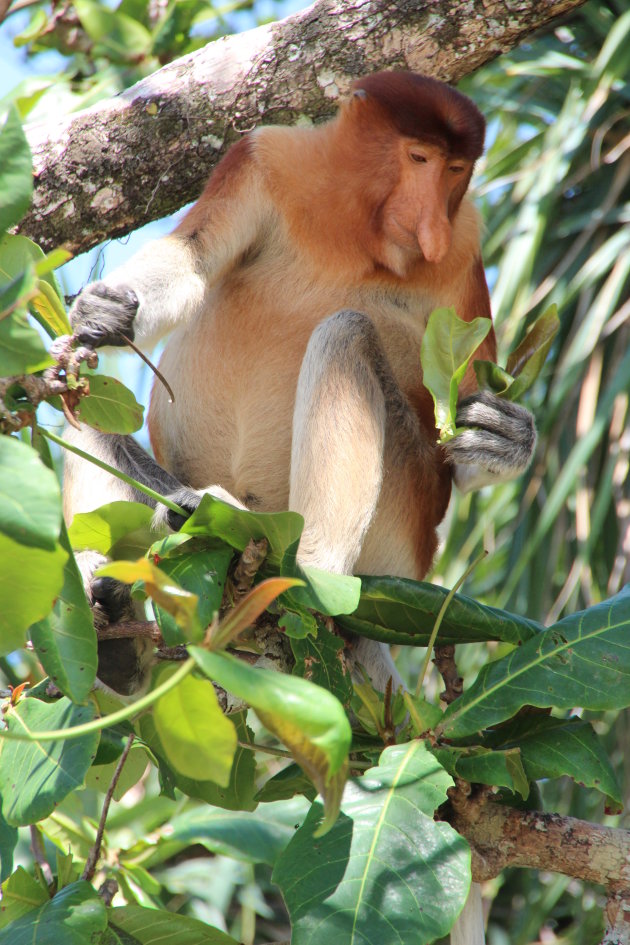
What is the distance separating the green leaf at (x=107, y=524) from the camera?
1.57 m

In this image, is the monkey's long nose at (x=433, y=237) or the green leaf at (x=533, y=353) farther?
the monkey's long nose at (x=433, y=237)

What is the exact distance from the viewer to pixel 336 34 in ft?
7.38

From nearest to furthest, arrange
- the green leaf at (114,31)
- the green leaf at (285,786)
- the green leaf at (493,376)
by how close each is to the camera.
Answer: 1. the green leaf at (285,786)
2. the green leaf at (493,376)
3. the green leaf at (114,31)

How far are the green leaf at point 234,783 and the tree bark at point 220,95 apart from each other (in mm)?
1123

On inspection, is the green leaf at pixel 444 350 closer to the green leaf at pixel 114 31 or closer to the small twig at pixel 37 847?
the small twig at pixel 37 847

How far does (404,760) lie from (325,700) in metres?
0.68

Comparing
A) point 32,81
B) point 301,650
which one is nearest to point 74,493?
point 301,650

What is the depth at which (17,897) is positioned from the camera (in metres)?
1.54

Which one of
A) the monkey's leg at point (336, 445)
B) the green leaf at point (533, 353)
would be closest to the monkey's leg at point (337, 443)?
the monkey's leg at point (336, 445)

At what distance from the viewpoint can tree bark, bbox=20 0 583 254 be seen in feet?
7.06

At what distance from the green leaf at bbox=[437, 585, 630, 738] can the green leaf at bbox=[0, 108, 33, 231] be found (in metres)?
1.01

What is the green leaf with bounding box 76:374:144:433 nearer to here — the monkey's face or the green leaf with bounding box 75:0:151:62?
the monkey's face

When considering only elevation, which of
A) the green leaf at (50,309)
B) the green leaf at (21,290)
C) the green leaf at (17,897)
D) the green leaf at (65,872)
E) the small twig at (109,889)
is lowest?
the small twig at (109,889)

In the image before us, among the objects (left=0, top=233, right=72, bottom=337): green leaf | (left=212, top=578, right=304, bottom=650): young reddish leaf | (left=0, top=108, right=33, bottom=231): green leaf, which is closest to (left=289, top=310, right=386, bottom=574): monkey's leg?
(left=0, top=233, right=72, bottom=337): green leaf
